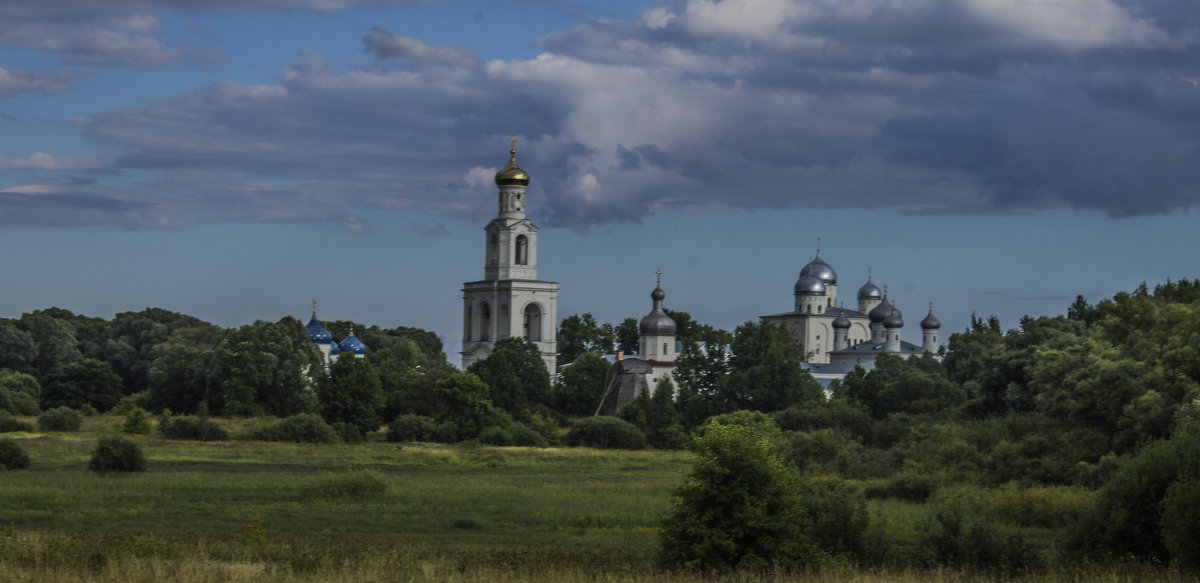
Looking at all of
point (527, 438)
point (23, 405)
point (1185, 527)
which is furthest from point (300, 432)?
point (1185, 527)

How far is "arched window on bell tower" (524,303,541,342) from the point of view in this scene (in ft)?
329

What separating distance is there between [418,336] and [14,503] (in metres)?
111

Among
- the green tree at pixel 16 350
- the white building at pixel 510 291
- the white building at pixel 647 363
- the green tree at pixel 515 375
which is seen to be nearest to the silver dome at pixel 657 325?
the white building at pixel 647 363

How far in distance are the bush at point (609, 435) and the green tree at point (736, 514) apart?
151 ft

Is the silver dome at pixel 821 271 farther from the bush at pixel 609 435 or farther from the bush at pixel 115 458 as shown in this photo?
the bush at pixel 115 458

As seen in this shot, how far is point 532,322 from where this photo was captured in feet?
331

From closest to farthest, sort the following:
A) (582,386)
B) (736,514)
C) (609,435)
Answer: (736,514), (609,435), (582,386)

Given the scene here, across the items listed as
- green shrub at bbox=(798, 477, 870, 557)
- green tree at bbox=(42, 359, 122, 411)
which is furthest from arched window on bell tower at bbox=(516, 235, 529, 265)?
green shrub at bbox=(798, 477, 870, 557)

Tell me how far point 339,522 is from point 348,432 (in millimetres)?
36449

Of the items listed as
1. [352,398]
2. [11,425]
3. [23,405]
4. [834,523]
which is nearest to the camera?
[834,523]

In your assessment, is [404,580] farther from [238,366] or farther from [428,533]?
[238,366]

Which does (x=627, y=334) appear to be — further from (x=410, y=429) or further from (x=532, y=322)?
(x=410, y=429)

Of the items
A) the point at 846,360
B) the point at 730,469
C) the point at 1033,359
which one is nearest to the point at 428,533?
the point at 730,469

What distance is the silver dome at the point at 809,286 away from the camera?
128 metres
